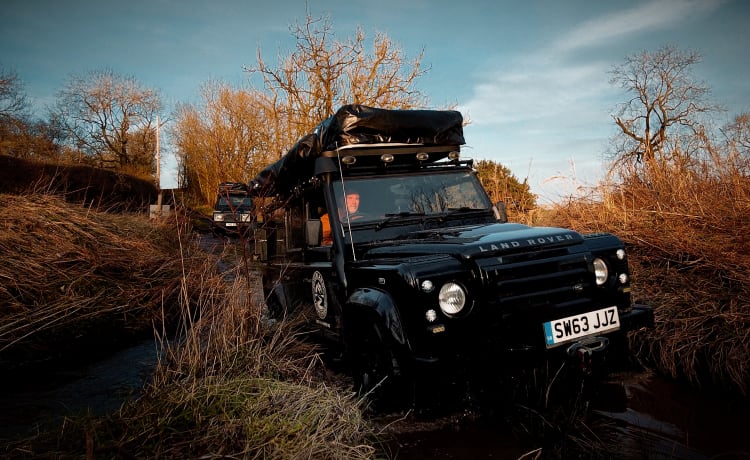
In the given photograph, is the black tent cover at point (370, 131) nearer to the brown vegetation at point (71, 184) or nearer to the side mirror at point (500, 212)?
the side mirror at point (500, 212)

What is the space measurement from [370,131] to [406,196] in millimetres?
673

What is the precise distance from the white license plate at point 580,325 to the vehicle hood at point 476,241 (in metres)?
0.49

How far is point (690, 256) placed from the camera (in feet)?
15.8

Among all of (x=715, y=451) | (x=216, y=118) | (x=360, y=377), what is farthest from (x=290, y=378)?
(x=216, y=118)

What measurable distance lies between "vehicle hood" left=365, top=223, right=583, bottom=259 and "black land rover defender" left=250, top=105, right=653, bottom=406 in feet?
0.04

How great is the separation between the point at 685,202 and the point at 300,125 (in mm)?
13337

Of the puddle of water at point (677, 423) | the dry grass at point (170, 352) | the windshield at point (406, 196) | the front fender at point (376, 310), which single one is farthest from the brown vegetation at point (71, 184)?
the puddle of water at point (677, 423)

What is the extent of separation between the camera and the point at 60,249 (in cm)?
589

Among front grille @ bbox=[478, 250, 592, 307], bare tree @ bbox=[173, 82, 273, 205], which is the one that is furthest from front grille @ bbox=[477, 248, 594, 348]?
bare tree @ bbox=[173, 82, 273, 205]

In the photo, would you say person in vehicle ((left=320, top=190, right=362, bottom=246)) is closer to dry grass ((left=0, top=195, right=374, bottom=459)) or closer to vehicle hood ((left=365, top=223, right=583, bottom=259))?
vehicle hood ((left=365, top=223, right=583, bottom=259))

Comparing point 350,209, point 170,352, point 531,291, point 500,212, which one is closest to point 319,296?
point 350,209

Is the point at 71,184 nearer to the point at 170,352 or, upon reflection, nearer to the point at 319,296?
the point at 319,296

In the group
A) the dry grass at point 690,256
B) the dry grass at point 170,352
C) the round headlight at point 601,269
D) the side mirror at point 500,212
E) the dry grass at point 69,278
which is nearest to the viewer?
the dry grass at point 170,352

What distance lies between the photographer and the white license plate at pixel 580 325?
2.84m
